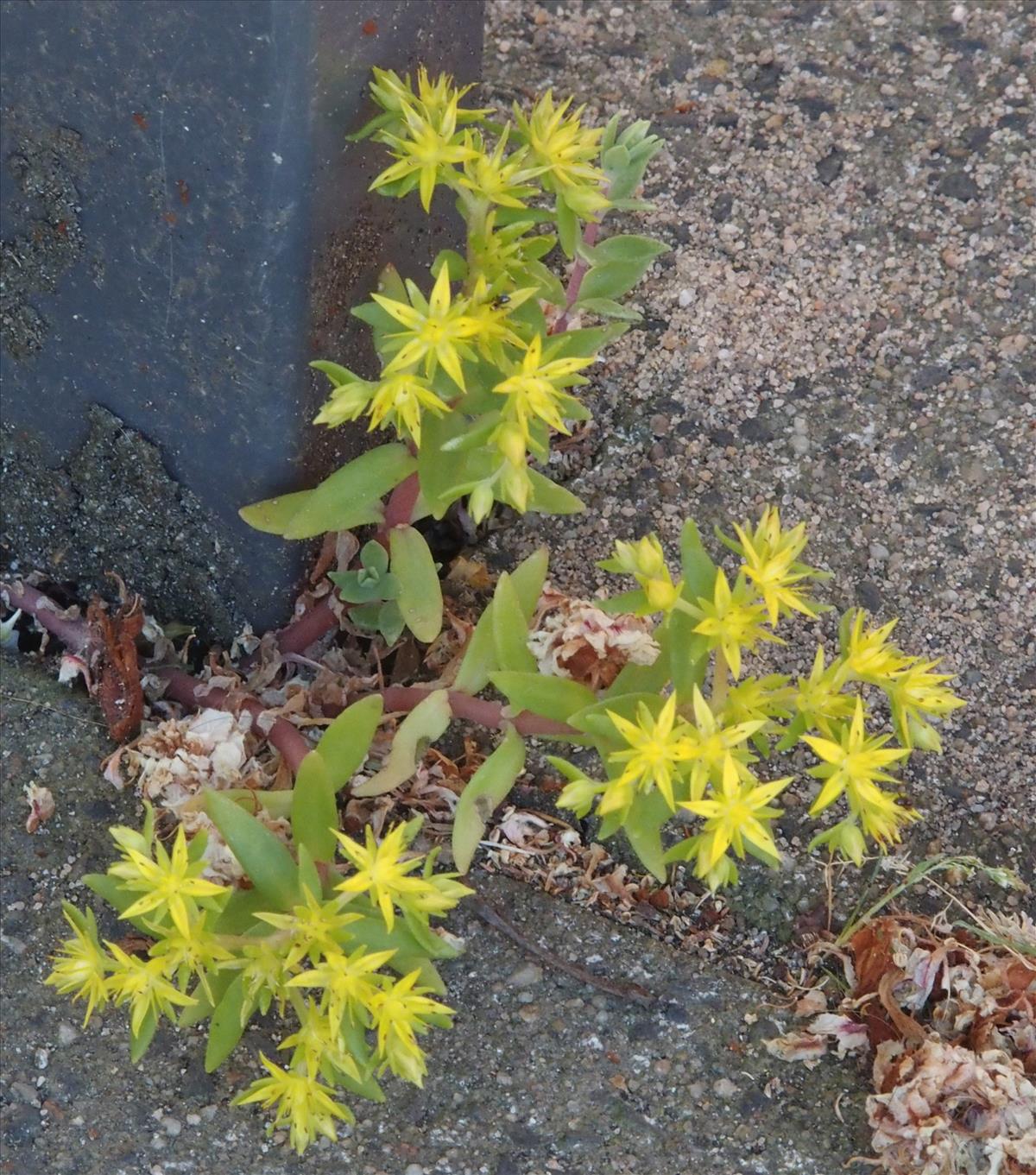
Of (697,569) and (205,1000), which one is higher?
(697,569)

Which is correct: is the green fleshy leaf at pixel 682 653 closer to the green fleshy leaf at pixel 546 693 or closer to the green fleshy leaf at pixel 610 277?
the green fleshy leaf at pixel 546 693

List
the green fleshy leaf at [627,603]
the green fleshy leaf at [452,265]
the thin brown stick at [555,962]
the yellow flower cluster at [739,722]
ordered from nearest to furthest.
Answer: the yellow flower cluster at [739,722] → the green fleshy leaf at [627,603] → the green fleshy leaf at [452,265] → the thin brown stick at [555,962]

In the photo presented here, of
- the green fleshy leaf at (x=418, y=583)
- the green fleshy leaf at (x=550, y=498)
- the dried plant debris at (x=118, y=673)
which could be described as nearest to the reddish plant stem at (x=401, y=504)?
the green fleshy leaf at (x=418, y=583)

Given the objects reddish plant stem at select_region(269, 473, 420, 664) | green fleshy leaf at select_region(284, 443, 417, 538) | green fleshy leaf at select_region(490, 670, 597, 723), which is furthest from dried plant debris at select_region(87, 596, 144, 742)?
green fleshy leaf at select_region(490, 670, 597, 723)

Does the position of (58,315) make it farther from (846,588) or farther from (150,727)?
(846,588)

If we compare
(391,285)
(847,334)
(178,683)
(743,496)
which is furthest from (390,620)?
(847,334)

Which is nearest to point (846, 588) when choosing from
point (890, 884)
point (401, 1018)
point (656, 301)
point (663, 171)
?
point (890, 884)

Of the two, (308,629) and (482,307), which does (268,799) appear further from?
(482,307)
